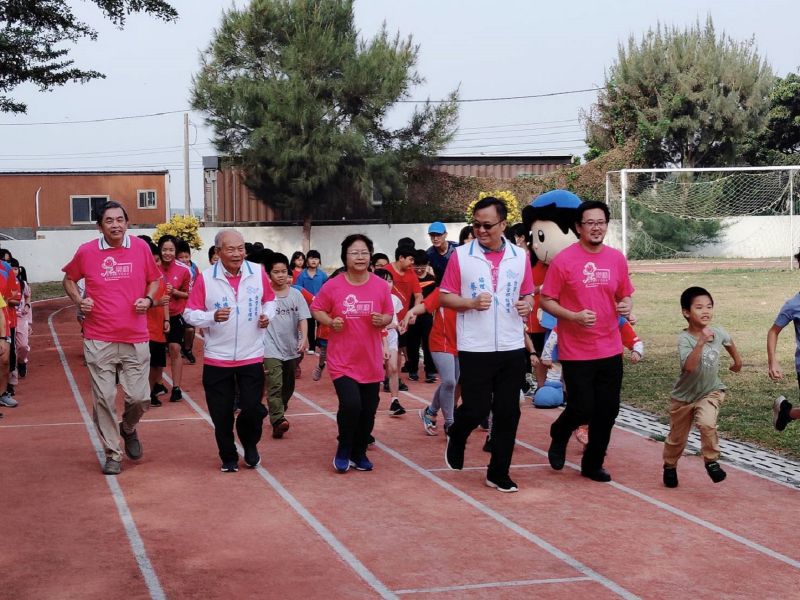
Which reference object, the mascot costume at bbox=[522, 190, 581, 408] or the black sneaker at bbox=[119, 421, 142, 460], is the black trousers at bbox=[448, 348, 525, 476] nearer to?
the black sneaker at bbox=[119, 421, 142, 460]

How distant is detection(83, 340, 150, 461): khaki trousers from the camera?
847 centimetres

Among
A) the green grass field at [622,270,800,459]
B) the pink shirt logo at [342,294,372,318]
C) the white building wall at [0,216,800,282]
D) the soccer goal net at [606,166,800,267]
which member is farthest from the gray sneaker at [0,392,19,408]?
the white building wall at [0,216,800,282]

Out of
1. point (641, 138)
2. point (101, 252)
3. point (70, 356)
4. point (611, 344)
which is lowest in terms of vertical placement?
point (70, 356)

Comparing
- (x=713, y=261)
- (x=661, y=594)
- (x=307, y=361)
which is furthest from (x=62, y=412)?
(x=713, y=261)

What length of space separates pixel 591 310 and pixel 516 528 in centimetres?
177

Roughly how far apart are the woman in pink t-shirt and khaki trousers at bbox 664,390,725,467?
2202mm

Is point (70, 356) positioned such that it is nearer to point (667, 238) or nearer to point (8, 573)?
point (8, 573)

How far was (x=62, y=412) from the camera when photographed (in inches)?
468

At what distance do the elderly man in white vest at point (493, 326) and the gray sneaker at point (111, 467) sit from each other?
8.98ft

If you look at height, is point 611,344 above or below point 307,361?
above

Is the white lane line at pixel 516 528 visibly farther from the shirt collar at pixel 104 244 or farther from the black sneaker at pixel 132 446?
the shirt collar at pixel 104 244

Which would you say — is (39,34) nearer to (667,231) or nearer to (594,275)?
(594,275)

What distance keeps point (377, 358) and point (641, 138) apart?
42273 millimetres

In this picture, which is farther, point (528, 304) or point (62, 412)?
point (62, 412)
